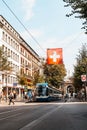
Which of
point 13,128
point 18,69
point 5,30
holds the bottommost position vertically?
point 13,128

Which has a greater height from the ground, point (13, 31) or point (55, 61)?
point (13, 31)

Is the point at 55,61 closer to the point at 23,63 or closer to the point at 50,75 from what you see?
the point at 23,63

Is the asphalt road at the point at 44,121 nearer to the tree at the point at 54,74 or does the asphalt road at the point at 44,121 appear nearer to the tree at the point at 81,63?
the tree at the point at 81,63

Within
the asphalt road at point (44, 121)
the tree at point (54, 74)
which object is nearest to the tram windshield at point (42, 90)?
the asphalt road at point (44, 121)

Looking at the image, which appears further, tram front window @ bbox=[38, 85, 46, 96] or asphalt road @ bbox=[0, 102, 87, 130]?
tram front window @ bbox=[38, 85, 46, 96]

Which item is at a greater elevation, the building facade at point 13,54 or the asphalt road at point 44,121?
the building facade at point 13,54

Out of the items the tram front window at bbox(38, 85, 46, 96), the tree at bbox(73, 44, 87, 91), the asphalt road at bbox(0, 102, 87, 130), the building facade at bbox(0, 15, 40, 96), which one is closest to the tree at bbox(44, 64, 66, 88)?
the building facade at bbox(0, 15, 40, 96)

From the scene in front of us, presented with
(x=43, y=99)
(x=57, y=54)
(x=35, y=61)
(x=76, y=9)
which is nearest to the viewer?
(x=76, y=9)

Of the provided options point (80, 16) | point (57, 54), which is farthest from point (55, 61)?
point (80, 16)

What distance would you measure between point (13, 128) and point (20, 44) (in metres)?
92.9

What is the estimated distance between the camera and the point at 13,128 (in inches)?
596

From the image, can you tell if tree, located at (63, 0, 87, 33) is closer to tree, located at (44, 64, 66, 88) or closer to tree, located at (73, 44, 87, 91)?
tree, located at (73, 44, 87, 91)

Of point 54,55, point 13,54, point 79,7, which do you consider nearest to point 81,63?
point 13,54

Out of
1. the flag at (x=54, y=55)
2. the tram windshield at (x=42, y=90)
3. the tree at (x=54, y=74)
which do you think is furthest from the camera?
the tree at (x=54, y=74)
